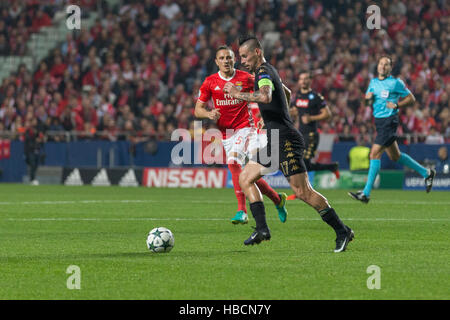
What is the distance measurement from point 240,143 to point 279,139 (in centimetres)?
292

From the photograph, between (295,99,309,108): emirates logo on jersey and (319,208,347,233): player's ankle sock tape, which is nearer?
(319,208,347,233): player's ankle sock tape

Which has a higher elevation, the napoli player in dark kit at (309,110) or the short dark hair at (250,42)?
the short dark hair at (250,42)

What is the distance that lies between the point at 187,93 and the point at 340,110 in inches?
204

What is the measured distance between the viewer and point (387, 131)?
54.5 feet

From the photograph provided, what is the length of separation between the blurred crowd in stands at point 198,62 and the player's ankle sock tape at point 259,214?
15.4m

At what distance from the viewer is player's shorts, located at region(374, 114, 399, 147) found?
1659cm

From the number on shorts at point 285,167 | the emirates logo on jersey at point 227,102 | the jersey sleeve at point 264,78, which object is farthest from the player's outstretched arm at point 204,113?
the number on shorts at point 285,167

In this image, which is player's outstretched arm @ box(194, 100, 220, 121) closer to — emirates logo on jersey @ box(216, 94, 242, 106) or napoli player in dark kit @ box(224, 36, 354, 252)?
emirates logo on jersey @ box(216, 94, 242, 106)

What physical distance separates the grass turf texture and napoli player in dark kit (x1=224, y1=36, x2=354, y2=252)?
14.1 inches

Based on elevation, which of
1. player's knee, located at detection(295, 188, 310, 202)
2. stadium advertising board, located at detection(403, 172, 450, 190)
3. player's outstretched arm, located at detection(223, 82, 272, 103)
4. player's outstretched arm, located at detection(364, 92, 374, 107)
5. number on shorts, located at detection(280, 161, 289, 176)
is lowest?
stadium advertising board, located at detection(403, 172, 450, 190)

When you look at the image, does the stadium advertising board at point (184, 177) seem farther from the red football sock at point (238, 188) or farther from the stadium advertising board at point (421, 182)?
the red football sock at point (238, 188)

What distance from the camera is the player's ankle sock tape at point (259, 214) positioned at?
33.9 feet

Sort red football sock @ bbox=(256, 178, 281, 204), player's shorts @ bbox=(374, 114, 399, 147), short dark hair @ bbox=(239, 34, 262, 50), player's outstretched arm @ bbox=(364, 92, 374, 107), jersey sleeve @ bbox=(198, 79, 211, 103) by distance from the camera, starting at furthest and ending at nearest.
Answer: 1. player's outstretched arm @ bbox=(364, 92, 374, 107)
2. player's shorts @ bbox=(374, 114, 399, 147)
3. jersey sleeve @ bbox=(198, 79, 211, 103)
4. red football sock @ bbox=(256, 178, 281, 204)
5. short dark hair @ bbox=(239, 34, 262, 50)

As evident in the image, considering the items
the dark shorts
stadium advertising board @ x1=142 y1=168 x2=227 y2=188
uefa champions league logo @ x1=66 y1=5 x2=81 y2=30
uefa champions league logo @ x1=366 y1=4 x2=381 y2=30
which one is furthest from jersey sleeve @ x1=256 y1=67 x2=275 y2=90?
uefa champions league logo @ x1=66 y1=5 x2=81 y2=30
